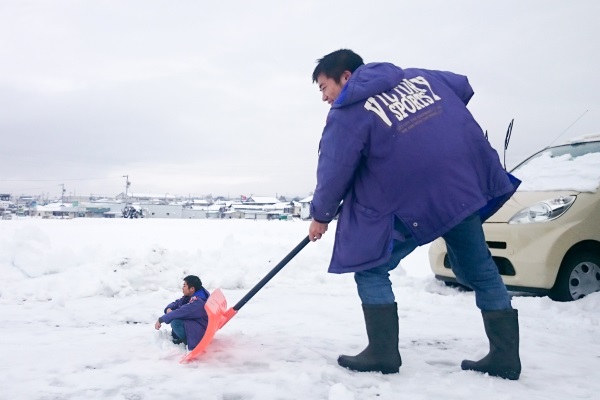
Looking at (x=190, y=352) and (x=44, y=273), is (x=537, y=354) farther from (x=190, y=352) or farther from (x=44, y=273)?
(x=44, y=273)

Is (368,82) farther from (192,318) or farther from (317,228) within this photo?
(192,318)

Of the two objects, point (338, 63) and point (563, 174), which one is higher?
point (338, 63)

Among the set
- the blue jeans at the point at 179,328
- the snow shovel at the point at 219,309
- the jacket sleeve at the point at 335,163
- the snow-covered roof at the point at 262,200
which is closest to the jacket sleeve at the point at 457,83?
the jacket sleeve at the point at 335,163

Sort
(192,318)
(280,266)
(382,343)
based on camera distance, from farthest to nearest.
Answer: (192,318) < (280,266) < (382,343)

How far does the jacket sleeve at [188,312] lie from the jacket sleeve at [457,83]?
1832 mm

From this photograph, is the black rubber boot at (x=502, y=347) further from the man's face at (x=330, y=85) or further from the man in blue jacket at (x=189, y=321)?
the man in blue jacket at (x=189, y=321)

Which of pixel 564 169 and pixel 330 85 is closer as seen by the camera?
pixel 330 85

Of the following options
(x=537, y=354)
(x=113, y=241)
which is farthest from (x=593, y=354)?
(x=113, y=241)

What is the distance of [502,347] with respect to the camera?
2141 mm

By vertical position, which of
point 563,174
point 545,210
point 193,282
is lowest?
point 193,282

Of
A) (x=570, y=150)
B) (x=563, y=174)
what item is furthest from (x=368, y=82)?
→ (x=570, y=150)

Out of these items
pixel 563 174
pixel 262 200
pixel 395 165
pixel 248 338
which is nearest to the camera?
pixel 395 165

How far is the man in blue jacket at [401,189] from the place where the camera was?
2.05 meters

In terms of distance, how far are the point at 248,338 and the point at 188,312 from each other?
17.7 inches
